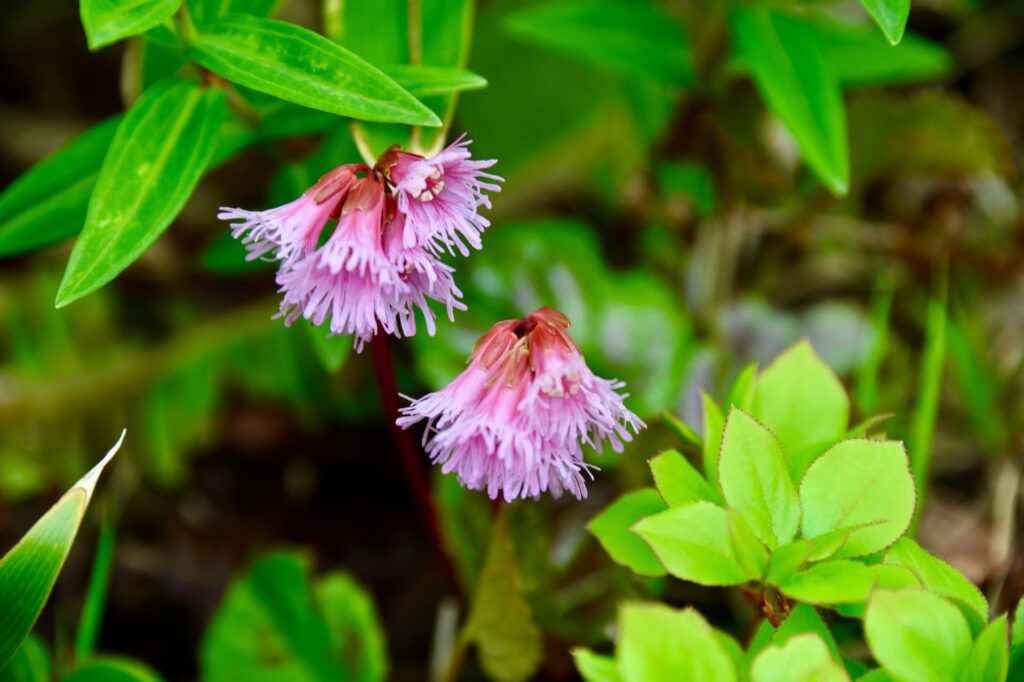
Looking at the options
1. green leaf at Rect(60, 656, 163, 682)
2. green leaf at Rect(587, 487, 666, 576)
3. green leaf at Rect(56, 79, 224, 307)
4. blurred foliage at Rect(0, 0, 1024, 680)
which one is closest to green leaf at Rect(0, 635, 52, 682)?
green leaf at Rect(60, 656, 163, 682)

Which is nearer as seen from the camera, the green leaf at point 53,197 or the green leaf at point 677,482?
the green leaf at point 677,482

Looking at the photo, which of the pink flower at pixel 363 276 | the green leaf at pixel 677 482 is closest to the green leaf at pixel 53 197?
the pink flower at pixel 363 276

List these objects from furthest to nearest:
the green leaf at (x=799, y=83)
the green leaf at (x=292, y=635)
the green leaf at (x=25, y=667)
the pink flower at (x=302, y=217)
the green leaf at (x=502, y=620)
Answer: the green leaf at (x=292, y=635)
the green leaf at (x=799, y=83)
the green leaf at (x=502, y=620)
the green leaf at (x=25, y=667)
the pink flower at (x=302, y=217)

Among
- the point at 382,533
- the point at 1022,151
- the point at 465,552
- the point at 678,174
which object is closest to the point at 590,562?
the point at 465,552

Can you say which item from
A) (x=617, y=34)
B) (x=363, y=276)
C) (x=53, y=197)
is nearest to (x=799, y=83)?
(x=617, y=34)

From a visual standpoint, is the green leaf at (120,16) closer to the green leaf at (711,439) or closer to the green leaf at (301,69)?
the green leaf at (301,69)

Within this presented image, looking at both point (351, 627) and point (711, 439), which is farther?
point (351, 627)

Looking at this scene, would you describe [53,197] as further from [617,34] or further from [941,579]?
[941,579]
